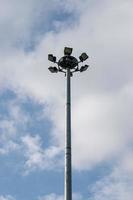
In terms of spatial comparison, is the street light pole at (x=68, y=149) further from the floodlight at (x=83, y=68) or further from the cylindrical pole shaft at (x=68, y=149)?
the floodlight at (x=83, y=68)

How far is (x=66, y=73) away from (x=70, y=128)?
3.26 metres

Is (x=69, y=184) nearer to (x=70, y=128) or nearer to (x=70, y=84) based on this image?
(x=70, y=128)

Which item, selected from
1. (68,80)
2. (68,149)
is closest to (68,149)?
(68,149)

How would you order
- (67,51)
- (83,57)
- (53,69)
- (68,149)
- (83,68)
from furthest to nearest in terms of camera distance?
(83,57), (53,69), (83,68), (67,51), (68,149)

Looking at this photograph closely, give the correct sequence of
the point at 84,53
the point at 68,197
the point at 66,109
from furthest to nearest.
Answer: the point at 84,53, the point at 66,109, the point at 68,197

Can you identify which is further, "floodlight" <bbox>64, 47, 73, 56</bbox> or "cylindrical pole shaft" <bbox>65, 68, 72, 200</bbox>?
"floodlight" <bbox>64, 47, 73, 56</bbox>

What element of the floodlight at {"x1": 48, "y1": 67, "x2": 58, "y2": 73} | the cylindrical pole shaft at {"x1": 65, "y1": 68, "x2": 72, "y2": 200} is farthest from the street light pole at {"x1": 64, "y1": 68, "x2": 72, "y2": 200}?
the floodlight at {"x1": 48, "y1": 67, "x2": 58, "y2": 73}

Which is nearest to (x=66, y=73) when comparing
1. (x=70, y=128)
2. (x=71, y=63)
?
(x=71, y=63)

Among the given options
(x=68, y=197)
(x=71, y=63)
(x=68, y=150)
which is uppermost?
(x=71, y=63)

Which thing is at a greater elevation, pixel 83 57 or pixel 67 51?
pixel 83 57

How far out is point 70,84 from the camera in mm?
37250

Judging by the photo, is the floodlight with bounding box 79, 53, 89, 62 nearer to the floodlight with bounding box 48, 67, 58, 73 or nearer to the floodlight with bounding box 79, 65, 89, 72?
the floodlight with bounding box 79, 65, 89, 72

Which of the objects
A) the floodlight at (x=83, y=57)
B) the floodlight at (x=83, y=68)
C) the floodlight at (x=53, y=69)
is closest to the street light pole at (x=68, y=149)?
the floodlight at (x=83, y=68)

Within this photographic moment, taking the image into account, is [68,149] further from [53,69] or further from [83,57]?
[83,57]
